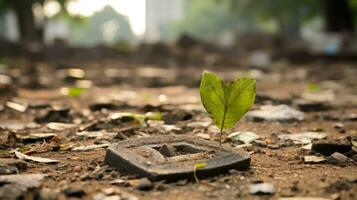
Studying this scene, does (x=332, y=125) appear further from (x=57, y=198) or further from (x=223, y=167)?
(x=57, y=198)

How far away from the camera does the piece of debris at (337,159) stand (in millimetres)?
1921

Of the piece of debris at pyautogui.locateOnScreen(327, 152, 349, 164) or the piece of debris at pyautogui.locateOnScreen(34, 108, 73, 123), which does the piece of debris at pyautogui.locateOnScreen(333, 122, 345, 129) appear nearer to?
the piece of debris at pyautogui.locateOnScreen(327, 152, 349, 164)

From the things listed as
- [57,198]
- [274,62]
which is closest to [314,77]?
[274,62]

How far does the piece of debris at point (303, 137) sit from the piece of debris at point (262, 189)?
2.92ft

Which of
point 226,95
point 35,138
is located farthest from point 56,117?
point 226,95

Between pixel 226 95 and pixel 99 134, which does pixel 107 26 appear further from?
pixel 226 95

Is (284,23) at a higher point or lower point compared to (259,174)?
higher

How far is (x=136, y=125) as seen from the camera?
2.85 metres

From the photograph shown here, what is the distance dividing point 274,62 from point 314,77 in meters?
4.31

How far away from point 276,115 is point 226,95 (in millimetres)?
1332

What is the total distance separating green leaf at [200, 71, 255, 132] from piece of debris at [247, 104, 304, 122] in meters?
1.18

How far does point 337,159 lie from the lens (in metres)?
1.93

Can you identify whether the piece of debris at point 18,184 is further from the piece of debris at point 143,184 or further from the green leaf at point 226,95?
the green leaf at point 226,95

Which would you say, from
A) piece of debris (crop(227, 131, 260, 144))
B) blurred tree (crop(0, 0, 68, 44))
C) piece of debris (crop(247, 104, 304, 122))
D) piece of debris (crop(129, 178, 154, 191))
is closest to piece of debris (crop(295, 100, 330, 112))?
piece of debris (crop(247, 104, 304, 122))
